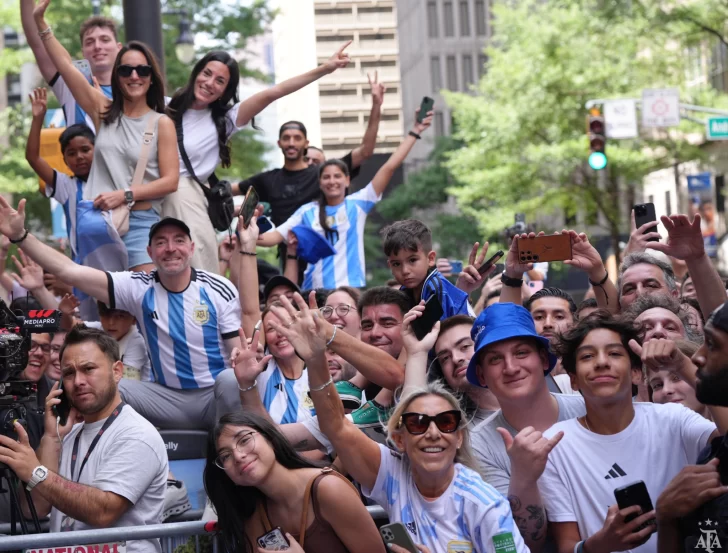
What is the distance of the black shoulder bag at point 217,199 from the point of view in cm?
862

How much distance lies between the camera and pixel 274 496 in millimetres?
5016

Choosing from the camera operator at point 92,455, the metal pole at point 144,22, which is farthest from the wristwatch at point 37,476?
the metal pole at point 144,22

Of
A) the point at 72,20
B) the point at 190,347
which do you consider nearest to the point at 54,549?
the point at 190,347

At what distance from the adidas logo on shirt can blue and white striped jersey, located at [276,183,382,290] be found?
4.98 metres

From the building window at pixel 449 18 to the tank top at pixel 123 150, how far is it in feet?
266

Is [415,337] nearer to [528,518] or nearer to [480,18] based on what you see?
[528,518]

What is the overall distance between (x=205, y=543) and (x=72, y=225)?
4165 millimetres

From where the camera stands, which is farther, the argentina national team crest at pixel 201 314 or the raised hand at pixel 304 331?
the argentina national team crest at pixel 201 314

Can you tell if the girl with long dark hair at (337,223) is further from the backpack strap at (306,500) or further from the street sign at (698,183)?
the street sign at (698,183)

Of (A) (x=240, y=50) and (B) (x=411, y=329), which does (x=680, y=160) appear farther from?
(B) (x=411, y=329)

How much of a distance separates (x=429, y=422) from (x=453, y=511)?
372 millimetres

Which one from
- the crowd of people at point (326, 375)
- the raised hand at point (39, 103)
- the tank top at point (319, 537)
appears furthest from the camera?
the raised hand at point (39, 103)

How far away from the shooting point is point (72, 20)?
24.1m

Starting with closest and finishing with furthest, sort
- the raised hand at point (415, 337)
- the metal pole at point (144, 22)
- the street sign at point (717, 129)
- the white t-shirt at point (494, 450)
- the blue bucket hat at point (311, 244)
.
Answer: the white t-shirt at point (494, 450) < the raised hand at point (415, 337) < the metal pole at point (144, 22) < the blue bucket hat at point (311, 244) < the street sign at point (717, 129)
